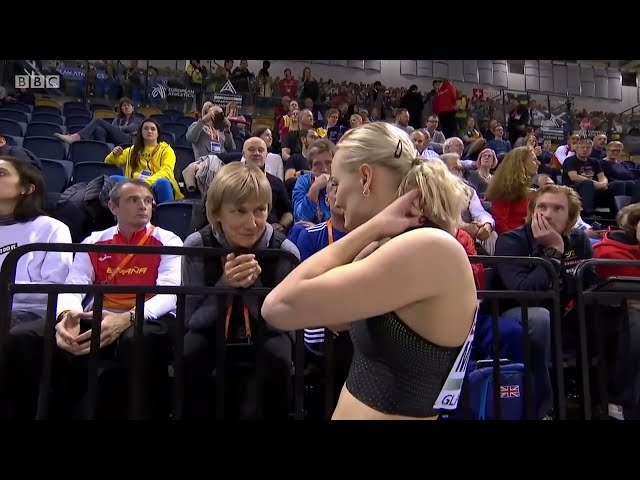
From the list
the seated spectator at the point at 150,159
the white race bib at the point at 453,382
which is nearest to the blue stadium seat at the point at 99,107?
the seated spectator at the point at 150,159

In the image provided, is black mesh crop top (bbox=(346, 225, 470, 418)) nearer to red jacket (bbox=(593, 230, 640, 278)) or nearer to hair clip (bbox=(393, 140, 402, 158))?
hair clip (bbox=(393, 140, 402, 158))

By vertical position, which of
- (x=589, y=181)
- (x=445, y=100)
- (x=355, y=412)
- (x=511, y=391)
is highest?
(x=445, y=100)

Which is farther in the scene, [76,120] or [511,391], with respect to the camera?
[76,120]

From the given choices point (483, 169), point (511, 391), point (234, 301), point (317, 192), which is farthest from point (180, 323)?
point (483, 169)

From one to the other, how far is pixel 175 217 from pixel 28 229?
4.37ft

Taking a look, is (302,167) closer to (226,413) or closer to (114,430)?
(226,413)

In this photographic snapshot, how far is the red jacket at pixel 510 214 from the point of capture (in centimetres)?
395

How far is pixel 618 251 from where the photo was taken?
3.20m

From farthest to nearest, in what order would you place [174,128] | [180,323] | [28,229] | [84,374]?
[174,128] → [28,229] → [84,374] → [180,323]

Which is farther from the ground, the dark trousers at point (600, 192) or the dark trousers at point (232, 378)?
the dark trousers at point (600, 192)

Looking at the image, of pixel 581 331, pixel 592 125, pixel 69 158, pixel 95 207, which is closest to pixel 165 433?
pixel 581 331

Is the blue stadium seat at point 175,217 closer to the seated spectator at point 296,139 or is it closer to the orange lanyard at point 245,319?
the orange lanyard at point 245,319

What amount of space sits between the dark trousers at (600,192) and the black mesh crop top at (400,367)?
5776 millimetres

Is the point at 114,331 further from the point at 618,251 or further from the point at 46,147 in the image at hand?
the point at 46,147
